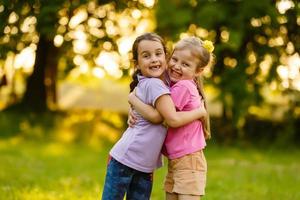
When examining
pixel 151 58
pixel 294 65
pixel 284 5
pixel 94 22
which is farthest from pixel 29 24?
A: pixel 294 65

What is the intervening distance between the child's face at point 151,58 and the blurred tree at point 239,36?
17.2ft

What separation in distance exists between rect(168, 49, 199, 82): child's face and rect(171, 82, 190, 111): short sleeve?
10 centimetres

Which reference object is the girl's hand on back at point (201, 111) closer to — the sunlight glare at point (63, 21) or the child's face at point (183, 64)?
the child's face at point (183, 64)

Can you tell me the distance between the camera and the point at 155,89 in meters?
4.01

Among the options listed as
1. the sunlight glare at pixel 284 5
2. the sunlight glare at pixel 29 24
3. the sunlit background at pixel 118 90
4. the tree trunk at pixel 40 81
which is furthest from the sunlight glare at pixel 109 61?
the tree trunk at pixel 40 81

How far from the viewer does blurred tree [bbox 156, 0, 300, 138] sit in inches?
382

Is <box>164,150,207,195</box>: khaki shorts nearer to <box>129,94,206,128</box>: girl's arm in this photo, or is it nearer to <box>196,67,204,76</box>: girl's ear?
<box>129,94,206,128</box>: girl's arm

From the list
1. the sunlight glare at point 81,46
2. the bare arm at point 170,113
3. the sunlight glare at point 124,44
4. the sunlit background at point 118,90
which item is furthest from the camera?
the sunlight glare at point 124,44

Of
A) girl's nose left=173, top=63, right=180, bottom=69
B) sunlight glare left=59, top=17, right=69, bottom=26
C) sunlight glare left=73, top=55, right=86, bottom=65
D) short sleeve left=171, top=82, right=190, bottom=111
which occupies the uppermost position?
sunlight glare left=59, top=17, right=69, bottom=26

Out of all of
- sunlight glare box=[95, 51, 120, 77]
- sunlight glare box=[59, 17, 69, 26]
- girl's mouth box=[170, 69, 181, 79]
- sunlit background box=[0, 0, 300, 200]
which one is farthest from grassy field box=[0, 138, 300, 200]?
girl's mouth box=[170, 69, 181, 79]

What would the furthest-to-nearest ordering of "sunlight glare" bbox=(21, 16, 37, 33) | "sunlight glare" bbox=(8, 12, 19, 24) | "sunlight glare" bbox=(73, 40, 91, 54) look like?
"sunlight glare" bbox=(73, 40, 91, 54) < "sunlight glare" bbox=(21, 16, 37, 33) < "sunlight glare" bbox=(8, 12, 19, 24)

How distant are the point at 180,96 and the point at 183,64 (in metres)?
0.23

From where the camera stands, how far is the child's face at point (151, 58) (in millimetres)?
4094

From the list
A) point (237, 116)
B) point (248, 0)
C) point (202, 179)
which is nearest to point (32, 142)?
point (237, 116)
